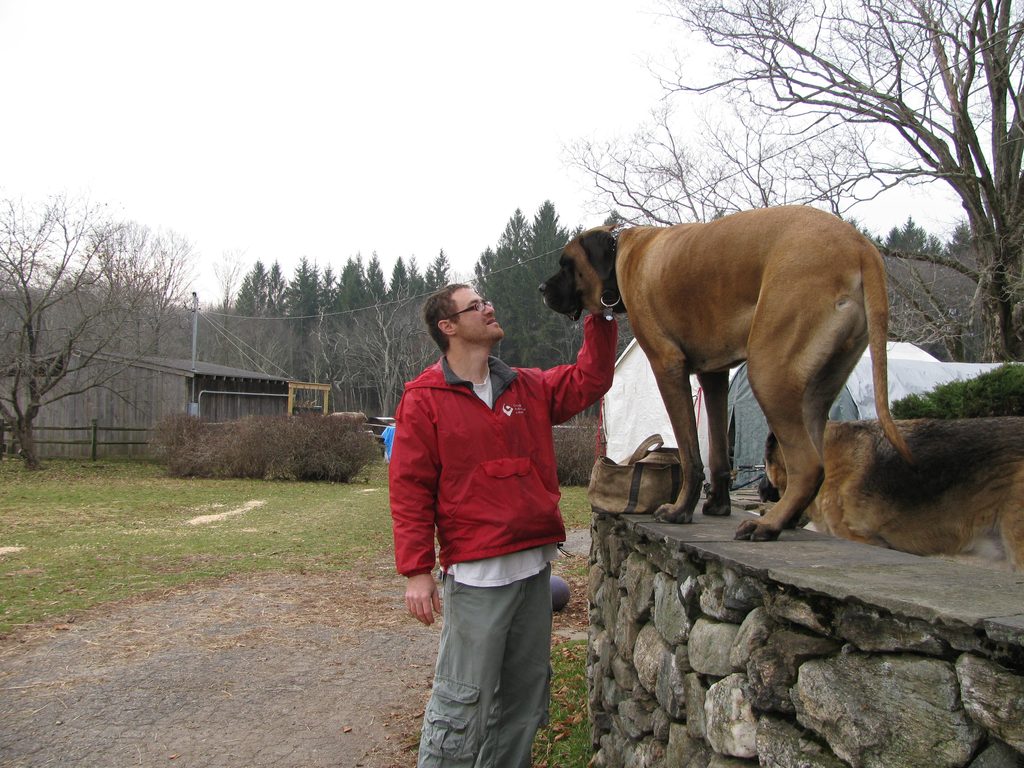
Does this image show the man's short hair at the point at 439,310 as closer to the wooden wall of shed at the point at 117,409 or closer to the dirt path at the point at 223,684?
the dirt path at the point at 223,684

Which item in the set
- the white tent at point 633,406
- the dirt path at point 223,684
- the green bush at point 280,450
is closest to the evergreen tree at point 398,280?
the green bush at point 280,450

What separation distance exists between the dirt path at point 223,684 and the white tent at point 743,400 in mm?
4380

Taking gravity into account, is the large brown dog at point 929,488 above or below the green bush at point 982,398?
below

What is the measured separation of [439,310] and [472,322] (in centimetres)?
16

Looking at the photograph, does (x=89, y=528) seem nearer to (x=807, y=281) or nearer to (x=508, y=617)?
(x=508, y=617)

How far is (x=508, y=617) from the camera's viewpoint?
116 inches

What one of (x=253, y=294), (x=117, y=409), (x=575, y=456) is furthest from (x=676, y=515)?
(x=253, y=294)

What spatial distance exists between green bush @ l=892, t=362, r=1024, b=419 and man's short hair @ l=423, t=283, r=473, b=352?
3.72 m

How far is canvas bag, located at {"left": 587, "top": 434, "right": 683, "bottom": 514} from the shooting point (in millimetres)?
3592

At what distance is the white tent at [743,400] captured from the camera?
11820 mm

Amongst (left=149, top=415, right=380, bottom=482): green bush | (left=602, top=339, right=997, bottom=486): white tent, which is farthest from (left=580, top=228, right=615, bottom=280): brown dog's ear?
(left=149, top=415, right=380, bottom=482): green bush

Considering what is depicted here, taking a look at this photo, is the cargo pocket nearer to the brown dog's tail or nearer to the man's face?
the man's face

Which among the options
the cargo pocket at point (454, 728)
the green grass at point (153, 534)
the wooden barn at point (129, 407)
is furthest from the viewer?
the wooden barn at point (129, 407)

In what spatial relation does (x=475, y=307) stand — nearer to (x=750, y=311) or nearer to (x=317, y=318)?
(x=750, y=311)
